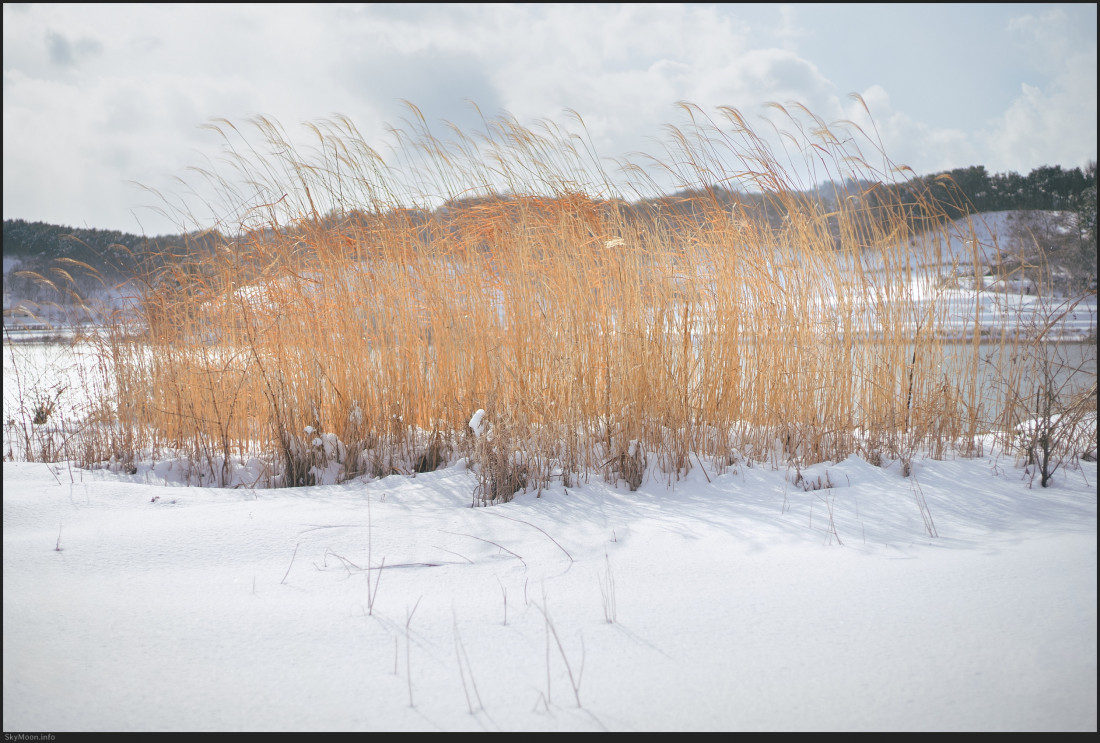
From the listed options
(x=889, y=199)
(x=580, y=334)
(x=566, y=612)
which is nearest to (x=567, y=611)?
(x=566, y=612)

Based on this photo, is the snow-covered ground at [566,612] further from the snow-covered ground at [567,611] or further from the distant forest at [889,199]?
the distant forest at [889,199]

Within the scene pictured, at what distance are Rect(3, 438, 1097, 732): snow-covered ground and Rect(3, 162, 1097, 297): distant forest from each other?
1.50m

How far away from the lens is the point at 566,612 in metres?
1.18

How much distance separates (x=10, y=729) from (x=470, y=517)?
1.08m

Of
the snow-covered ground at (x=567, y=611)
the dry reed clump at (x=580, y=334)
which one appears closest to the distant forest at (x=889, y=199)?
the dry reed clump at (x=580, y=334)

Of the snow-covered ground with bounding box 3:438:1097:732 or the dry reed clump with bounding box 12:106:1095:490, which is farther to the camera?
the dry reed clump with bounding box 12:106:1095:490

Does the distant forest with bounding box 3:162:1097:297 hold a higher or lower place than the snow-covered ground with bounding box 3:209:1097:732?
higher

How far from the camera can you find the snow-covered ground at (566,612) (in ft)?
2.86

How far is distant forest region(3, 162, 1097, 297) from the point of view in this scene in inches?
109

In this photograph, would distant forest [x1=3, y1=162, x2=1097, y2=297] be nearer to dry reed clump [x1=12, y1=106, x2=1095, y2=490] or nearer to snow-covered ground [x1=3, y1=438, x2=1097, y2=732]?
dry reed clump [x1=12, y1=106, x2=1095, y2=490]

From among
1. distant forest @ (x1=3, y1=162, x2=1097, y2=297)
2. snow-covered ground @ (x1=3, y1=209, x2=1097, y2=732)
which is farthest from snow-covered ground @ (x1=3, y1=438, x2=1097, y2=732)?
distant forest @ (x1=3, y1=162, x2=1097, y2=297)

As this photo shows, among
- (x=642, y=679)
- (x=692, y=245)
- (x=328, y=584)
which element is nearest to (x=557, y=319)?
(x=692, y=245)

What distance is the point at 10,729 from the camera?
2.86 ft

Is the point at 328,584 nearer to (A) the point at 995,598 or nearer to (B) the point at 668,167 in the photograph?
(A) the point at 995,598
